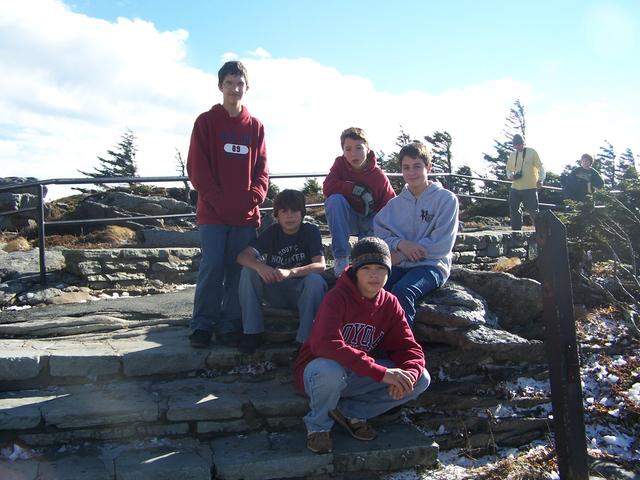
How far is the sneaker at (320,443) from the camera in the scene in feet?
10.0

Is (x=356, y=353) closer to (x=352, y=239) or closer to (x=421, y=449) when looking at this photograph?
(x=421, y=449)

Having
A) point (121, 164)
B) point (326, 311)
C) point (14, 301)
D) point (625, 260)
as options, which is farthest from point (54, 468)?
point (121, 164)

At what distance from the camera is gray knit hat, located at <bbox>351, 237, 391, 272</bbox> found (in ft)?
10.5

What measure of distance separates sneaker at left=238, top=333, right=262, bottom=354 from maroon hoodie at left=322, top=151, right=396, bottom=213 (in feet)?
4.67

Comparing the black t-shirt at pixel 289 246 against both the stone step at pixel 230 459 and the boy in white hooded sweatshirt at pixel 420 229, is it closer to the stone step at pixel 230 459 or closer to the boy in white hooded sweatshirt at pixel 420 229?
the boy in white hooded sweatshirt at pixel 420 229

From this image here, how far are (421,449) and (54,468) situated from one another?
202 cm

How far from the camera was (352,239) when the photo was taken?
6766 millimetres

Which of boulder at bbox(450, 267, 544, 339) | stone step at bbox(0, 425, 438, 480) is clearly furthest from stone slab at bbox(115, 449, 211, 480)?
boulder at bbox(450, 267, 544, 339)

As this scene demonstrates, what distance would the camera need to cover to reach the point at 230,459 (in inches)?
119

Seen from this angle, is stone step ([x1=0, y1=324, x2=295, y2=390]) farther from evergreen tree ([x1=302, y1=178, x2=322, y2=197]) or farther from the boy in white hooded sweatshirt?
evergreen tree ([x1=302, y1=178, x2=322, y2=197])

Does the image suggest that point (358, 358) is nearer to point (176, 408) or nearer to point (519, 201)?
point (176, 408)

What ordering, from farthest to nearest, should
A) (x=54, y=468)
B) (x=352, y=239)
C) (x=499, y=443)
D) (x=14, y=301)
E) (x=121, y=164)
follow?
(x=121, y=164), (x=352, y=239), (x=14, y=301), (x=499, y=443), (x=54, y=468)

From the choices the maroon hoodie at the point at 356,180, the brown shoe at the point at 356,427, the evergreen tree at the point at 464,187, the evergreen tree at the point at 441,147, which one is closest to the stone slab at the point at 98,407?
the brown shoe at the point at 356,427

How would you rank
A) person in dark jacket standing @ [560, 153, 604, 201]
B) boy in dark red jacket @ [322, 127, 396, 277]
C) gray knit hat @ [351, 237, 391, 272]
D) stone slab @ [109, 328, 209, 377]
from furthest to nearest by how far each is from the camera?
person in dark jacket standing @ [560, 153, 604, 201], boy in dark red jacket @ [322, 127, 396, 277], stone slab @ [109, 328, 209, 377], gray knit hat @ [351, 237, 391, 272]
